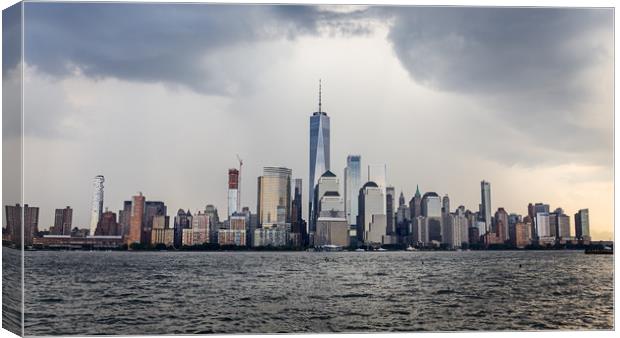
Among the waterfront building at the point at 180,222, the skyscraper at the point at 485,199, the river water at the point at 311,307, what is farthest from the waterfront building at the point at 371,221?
the river water at the point at 311,307

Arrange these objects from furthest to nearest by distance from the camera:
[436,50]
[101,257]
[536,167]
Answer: [101,257]
[536,167]
[436,50]

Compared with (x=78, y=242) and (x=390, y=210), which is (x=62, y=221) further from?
(x=390, y=210)

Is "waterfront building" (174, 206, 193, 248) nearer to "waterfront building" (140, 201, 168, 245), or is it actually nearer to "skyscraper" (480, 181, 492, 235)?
"waterfront building" (140, 201, 168, 245)

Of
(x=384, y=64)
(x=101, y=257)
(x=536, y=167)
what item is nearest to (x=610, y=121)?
(x=536, y=167)

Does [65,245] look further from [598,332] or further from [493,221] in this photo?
[598,332]

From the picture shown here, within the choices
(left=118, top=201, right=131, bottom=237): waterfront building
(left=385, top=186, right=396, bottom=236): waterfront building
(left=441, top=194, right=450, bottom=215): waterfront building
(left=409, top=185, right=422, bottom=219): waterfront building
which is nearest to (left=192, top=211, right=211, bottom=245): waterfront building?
(left=118, top=201, right=131, bottom=237): waterfront building
